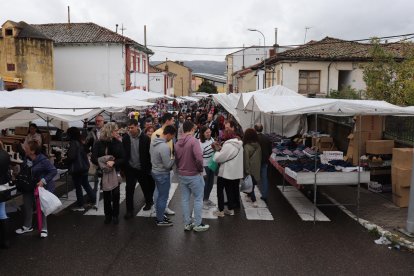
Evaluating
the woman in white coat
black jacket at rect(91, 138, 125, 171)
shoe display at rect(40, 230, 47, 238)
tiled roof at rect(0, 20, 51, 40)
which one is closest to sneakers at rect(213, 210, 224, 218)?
the woman in white coat

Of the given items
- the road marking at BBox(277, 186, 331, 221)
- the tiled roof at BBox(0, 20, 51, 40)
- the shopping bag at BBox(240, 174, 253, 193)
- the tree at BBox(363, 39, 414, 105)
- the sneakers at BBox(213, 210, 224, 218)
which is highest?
the tiled roof at BBox(0, 20, 51, 40)

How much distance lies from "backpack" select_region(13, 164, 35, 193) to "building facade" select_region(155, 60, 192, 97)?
73029 mm

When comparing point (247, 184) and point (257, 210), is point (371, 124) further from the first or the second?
point (257, 210)

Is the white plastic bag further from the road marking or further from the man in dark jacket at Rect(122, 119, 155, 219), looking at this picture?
the road marking

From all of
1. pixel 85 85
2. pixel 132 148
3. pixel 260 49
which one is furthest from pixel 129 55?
pixel 260 49

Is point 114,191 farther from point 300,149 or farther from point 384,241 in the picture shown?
point 300,149

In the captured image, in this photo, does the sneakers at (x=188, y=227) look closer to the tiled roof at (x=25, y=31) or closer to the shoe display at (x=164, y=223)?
the shoe display at (x=164, y=223)

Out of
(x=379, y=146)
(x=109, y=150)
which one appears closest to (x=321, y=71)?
(x=379, y=146)

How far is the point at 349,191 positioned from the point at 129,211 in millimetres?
5514

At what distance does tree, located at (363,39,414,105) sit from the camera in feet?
52.3

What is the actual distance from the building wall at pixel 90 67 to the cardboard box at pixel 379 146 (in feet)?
92.1

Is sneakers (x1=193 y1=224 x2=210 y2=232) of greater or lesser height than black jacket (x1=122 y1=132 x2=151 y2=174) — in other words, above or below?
below

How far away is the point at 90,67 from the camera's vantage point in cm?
3509

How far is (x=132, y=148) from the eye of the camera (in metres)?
7.46
